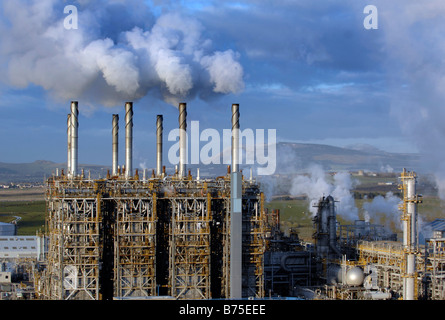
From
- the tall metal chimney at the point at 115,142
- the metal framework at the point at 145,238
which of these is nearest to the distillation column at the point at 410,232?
the metal framework at the point at 145,238

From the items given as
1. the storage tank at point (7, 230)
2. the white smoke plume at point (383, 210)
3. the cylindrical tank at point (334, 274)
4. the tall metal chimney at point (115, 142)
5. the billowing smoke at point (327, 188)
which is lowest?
the cylindrical tank at point (334, 274)

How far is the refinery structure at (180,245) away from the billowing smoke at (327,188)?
23.2 meters

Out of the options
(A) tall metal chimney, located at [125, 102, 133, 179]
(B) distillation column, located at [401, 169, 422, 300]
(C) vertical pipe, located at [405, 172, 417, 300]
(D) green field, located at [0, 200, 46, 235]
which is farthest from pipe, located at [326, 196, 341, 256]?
(D) green field, located at [0, 200, 46, 235]

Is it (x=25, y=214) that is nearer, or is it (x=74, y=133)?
(x=74, y=133)

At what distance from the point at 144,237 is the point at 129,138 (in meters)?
6.06

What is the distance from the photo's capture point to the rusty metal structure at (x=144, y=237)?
89.3 ft

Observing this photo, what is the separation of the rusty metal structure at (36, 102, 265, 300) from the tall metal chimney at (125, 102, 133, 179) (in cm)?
118

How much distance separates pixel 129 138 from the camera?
31.4 metres

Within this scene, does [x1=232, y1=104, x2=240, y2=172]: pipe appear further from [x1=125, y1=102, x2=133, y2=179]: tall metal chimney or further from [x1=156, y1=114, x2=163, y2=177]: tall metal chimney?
[x1=125, y1=102, x2=133, y2=179]: tall metal chimney

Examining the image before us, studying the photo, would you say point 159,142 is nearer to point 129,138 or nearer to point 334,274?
point 129,138

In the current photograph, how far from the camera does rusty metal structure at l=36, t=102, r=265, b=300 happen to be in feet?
89.3

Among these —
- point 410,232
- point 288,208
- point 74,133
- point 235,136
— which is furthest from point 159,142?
point 288,208

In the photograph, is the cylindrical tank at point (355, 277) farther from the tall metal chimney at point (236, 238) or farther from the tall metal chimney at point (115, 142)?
the tall metal chimney at point (115, 142)
